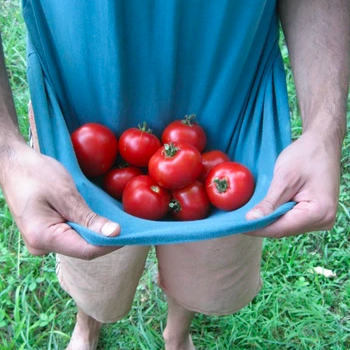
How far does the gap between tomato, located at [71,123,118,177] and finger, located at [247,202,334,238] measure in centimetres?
43

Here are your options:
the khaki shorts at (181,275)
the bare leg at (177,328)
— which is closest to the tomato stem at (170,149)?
the khaki shorts at (181,275)

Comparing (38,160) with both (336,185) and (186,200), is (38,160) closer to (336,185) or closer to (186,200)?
(186,200)

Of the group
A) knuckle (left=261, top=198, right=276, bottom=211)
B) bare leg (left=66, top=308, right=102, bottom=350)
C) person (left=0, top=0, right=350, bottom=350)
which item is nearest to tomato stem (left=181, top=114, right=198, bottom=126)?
person (left=0, top=0, right=350, bottom=350)

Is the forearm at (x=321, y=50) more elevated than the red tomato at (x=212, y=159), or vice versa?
the forearm at (x=321, y=50)

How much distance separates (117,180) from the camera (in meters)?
1.32

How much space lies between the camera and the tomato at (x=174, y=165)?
125cm

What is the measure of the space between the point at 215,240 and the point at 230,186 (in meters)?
0.22

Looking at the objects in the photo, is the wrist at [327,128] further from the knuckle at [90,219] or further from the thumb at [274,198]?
the knuckle at [90,219]

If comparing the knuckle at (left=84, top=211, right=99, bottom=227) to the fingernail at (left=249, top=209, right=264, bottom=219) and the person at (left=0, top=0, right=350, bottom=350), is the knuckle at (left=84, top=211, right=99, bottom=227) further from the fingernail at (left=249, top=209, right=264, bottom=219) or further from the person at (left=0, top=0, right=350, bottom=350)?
the fingernail at (left=249, top=209, right=264, bottom=219)

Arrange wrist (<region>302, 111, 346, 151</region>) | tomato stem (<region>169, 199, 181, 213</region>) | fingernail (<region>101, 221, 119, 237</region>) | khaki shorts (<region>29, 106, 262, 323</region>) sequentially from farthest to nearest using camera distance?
khaki shorts (<region>29, 106, 262, 323</region>), tomato stem (<region>169, 199, 181, 213</region>), wrist (<region>302, 111, 346, 151</region>), fingernail (<region>101, 221, 119, 237</region>)

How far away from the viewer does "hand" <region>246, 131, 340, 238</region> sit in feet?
3.48

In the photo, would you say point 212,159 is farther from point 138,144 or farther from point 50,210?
point 50,210

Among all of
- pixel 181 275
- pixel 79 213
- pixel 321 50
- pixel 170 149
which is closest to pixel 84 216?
pixel 79 213

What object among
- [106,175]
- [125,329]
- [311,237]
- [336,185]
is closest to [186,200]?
[106,175]
